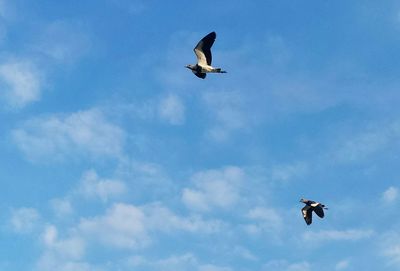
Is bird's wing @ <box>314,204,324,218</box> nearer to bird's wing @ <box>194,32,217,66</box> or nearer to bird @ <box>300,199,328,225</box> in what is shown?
bird @ <box>300,199,328,225</box>

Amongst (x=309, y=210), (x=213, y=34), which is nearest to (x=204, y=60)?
(x=213, y=34)

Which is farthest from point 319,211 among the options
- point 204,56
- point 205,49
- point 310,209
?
point 205,49

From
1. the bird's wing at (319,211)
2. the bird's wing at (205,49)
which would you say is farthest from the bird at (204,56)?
the bird's wing at (319,211)

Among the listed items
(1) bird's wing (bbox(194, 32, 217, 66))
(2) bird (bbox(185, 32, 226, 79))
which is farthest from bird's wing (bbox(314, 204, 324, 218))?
(1) bird's wing (bbox(194, 32, 217, 66))

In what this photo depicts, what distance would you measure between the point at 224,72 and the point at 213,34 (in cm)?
445

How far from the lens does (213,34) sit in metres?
69.3

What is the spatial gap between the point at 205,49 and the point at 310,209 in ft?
97.4

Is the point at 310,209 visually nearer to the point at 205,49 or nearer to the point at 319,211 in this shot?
the point at 319,211

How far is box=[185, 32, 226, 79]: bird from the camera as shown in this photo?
69.4m

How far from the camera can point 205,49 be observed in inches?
2756

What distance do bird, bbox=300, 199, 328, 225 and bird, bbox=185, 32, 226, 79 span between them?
26.9m

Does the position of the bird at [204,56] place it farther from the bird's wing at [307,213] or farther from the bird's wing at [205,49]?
the bird's wing at [307,213]

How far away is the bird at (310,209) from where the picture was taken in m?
86.8

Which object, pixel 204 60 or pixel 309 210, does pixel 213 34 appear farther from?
pixel 309 210
